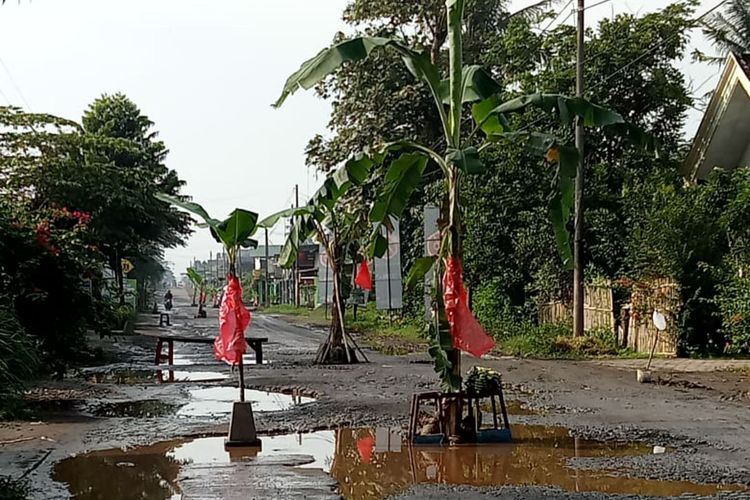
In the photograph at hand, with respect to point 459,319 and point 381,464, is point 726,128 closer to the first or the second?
point 459,319

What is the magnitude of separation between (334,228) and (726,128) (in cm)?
1052

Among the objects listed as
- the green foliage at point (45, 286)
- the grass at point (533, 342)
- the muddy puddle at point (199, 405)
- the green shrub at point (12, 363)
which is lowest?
the muddy puddle at point (199, 405)

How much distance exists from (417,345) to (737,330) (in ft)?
32.9

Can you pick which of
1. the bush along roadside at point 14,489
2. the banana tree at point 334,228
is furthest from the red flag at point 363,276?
the bush along roadside at point 14,489

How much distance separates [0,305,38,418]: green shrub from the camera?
7.68m

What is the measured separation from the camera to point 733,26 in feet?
119

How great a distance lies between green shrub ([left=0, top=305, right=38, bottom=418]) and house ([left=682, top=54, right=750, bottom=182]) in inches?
663

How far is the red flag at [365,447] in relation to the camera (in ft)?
30.6

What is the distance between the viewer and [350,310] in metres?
41.0

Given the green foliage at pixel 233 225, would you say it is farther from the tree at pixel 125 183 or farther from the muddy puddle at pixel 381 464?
the tree at pixel 125 183

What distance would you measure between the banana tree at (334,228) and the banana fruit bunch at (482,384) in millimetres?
2612

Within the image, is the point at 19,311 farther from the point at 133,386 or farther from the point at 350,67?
the point at 350,67

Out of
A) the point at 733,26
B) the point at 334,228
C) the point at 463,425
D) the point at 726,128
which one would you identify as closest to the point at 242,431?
the point at 463,425

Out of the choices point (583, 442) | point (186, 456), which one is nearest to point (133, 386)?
point (186, 456)
